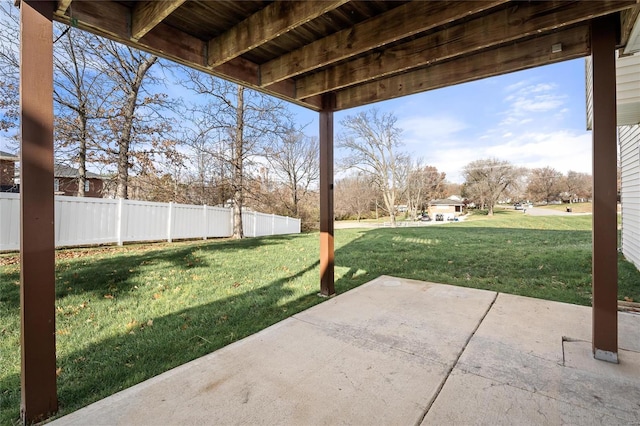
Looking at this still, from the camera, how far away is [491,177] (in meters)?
37.9

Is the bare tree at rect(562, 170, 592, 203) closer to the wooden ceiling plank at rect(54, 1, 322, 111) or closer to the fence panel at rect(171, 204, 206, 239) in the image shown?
the fence panel at rect(171, 204, 206, 239)

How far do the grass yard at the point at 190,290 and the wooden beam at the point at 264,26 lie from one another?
2.60 metres

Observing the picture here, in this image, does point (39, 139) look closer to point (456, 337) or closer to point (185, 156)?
point (456, 337)

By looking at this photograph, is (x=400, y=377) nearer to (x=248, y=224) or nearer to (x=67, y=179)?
(x=248, y=224)

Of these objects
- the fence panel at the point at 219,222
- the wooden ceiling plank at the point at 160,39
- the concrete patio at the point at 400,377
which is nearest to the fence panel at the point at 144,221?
the fence panel at the point at 219,222

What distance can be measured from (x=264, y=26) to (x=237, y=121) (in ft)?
29.9

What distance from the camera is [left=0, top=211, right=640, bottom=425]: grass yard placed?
2252 millimetres

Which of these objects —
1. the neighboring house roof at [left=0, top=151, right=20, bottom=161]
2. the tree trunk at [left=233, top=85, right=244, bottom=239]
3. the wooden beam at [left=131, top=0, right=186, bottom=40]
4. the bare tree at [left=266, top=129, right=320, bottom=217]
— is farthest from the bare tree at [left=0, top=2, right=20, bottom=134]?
the bare tree at [left=266, top=129, right=320, bottom=217]

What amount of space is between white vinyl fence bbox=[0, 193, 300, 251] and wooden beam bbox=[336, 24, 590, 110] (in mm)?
6919

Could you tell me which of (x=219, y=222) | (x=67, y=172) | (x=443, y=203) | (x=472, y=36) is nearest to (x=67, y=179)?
(x=67, y=172)

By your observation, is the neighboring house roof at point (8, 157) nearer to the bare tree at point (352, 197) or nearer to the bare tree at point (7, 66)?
the bare tree at point (7, 66)

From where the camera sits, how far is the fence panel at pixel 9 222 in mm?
5484

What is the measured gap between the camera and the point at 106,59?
888cm

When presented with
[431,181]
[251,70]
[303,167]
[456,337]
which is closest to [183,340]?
[456,337]
